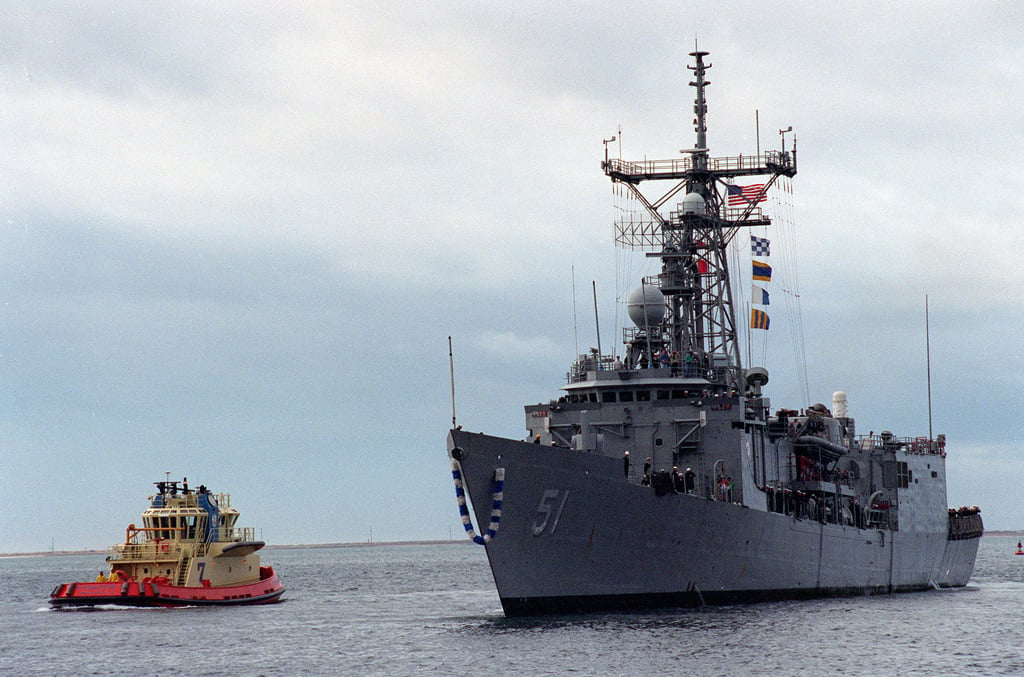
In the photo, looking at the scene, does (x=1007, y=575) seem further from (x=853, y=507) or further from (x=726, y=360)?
(x=726, y=360)

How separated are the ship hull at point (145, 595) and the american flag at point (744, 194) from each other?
2284cm

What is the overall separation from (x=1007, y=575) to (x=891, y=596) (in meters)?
29.5

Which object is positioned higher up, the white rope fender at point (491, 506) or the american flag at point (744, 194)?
the american flag at point (744, 194)

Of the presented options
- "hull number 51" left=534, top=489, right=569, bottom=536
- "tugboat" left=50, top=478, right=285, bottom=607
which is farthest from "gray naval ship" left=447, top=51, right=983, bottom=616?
"tugboat" left=50, top=478, right=285, bottom=607

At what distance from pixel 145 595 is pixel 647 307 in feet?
64.4

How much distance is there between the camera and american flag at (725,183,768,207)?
161 feet

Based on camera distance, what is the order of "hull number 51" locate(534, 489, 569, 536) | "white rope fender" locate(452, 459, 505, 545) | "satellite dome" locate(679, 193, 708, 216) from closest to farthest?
"white rope fender" locate(452, 459, 505, 545) → "hull number 51" locate(534, 489, 569, 536) → "satellite dome" locate(679, 193, 708, 216)

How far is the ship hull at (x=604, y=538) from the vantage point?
3422 cm

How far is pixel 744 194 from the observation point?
49.2m

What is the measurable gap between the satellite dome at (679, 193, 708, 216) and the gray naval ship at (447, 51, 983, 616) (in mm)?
50

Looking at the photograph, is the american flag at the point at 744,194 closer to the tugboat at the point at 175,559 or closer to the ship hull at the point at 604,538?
the ship hull at the point at 604,538

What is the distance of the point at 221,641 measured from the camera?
1433 inches

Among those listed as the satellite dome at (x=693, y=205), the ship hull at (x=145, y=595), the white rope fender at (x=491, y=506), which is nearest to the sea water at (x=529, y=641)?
the ship hull at (x=145, y=595)

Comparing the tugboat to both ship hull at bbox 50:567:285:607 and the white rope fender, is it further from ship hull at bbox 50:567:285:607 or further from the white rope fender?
the white rope fender
